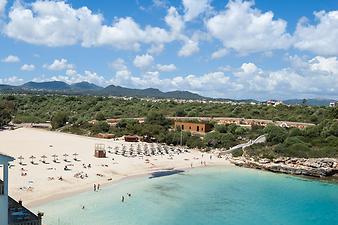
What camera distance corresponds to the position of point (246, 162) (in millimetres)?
56406

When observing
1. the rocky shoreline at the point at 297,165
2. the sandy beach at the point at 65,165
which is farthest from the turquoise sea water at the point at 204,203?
the rocky shoreline at the point at 297,165

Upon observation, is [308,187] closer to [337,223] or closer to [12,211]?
[337,223]

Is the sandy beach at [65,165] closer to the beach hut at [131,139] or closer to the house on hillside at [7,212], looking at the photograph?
the beach hut at [131,139]

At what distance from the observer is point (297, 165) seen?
176 ft

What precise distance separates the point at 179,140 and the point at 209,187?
27317 mm

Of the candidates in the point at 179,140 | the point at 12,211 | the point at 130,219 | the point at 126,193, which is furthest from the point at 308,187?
the point at 12,211

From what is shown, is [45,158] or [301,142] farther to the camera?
[301,142]

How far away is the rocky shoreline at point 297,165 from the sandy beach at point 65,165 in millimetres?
3684

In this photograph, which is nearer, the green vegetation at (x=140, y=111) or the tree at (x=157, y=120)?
the tree at (x=157, y=120)

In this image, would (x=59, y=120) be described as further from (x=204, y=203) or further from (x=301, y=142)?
(x=204, y=203)

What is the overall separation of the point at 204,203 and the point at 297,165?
2177cm

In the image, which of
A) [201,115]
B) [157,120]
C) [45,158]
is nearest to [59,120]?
[157,120]

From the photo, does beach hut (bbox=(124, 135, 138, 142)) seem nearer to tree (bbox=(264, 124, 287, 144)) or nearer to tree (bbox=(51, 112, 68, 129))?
tree (bbox=(264, 124, 287, 144))

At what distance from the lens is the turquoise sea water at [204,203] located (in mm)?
30484
